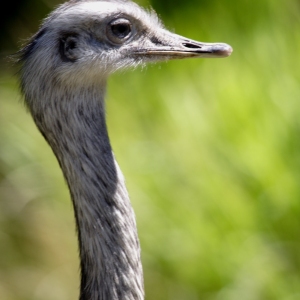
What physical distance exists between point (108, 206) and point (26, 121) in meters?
2.65

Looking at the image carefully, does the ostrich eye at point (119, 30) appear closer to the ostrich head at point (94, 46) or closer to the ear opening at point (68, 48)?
the ostrich head at point (94, 46)

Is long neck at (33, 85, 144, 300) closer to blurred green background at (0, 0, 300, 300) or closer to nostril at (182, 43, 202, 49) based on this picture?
nostril at (182, 43, 202, 49)

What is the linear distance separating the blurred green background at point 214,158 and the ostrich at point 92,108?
1.16 meters

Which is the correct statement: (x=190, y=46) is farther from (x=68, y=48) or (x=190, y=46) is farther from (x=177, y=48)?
(x=68, y=48)

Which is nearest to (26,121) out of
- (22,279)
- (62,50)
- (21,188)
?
(21,188)

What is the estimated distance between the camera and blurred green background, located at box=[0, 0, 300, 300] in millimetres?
3854

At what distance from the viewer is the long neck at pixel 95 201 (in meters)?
2.59

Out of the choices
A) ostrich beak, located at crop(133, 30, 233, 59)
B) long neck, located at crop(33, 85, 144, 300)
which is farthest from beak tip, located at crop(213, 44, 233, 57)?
long neck, located at crop(33, 85, 144, 300)

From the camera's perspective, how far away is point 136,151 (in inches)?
168

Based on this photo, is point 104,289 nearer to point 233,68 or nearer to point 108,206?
point 108,206

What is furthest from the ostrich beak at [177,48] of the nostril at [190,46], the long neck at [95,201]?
the long neck at [95,201]

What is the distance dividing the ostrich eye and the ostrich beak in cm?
8

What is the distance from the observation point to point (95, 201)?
8.62 feet

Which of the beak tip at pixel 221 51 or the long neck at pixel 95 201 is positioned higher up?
the beak tip at pixel 221 51
